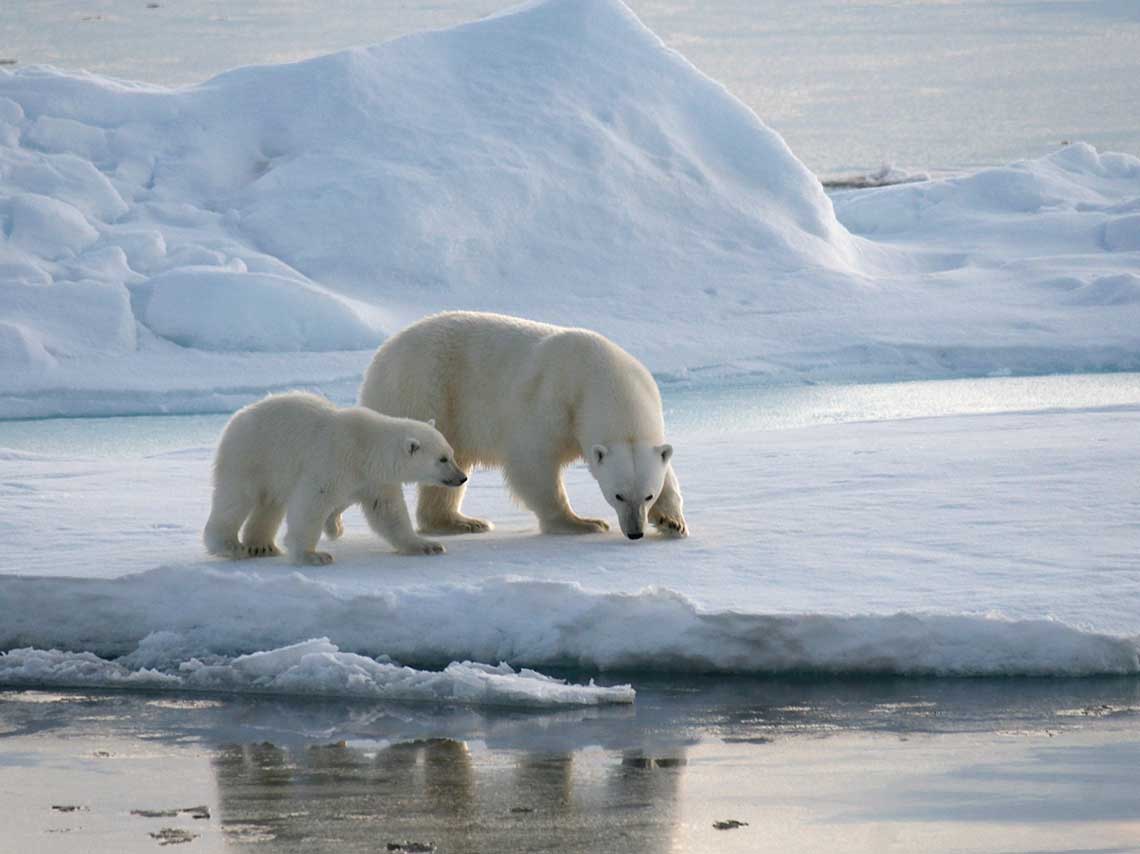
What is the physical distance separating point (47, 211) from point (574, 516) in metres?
10.0

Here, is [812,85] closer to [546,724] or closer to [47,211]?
[47,211]

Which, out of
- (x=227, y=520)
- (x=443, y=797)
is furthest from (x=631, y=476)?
(x=443, y=797)

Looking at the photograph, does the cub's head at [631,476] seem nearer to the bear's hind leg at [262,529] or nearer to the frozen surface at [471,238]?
the bear's hind leg at [262,529]

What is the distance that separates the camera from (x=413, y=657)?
4676 mm

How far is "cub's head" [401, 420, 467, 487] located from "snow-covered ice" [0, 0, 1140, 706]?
0.95ft

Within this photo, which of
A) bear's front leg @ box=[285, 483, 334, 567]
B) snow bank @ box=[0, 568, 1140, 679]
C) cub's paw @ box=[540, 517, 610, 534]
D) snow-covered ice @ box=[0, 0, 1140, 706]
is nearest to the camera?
snow bank @ box=[0, 568, 1140, 679]

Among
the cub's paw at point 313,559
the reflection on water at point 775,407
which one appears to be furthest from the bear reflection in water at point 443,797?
the reflection on water at point 775,407

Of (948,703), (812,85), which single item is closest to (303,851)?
(948,703)

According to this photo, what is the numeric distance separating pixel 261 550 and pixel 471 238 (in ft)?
33.6

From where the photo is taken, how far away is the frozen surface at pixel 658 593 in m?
4.50

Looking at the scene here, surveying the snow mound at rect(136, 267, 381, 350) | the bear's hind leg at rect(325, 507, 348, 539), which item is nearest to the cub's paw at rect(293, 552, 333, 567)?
the bear's hind leg at rect(325, 507, 348, 539)

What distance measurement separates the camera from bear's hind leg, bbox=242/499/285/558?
5.53m

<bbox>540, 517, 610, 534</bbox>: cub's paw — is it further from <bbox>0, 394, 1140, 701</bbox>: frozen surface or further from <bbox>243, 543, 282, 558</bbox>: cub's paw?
<bbox>243, 543, 282, 558</bbox>: cub's paw

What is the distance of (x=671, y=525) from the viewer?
18.8ft
